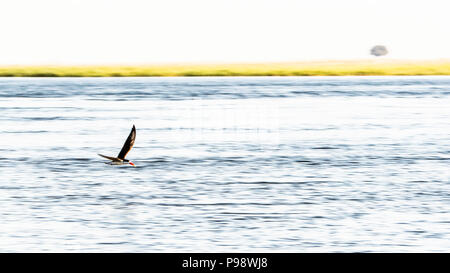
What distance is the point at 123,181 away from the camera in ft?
74.0

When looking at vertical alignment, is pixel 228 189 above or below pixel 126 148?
below

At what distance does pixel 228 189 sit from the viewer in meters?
20.8

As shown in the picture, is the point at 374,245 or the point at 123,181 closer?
the point at 374,245

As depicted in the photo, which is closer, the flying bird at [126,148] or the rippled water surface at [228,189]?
the rippled water surface at [228,189]

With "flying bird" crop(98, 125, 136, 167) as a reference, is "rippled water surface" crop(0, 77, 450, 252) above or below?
below

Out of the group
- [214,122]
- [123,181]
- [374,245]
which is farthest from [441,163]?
[214,122]

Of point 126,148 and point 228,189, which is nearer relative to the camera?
point 126,148

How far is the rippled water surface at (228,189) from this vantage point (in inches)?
594

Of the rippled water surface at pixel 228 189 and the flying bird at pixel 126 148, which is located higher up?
the flying bird at pixel 126 148

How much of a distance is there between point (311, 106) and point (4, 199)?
45.9 meters

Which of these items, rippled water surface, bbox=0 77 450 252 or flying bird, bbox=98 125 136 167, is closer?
rippled water surface, bbox=0 77 450 252

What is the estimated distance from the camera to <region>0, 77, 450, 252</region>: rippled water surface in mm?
15078
